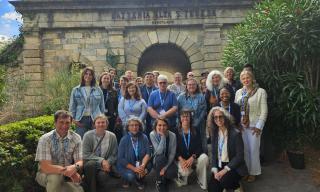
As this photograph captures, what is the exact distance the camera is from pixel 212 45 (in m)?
→ 13.0

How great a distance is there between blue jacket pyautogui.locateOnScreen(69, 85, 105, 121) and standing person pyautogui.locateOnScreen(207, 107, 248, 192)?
208 cm

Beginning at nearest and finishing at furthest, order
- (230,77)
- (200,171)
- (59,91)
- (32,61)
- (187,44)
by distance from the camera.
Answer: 1. (200,171)
2. (230,77)
3. (59,91)
4. (32,61)
5. (187,44)

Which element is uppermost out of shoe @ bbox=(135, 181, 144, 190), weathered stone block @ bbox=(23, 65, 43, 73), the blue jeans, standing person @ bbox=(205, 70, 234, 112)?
weathered stone block @ bbox=(23, 65, 43, 73)

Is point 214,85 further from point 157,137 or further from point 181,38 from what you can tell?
point 181,38

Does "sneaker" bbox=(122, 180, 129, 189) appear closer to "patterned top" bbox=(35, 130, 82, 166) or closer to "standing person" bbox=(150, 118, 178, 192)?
"standing person" bbox=(150, 118, 178, 192)

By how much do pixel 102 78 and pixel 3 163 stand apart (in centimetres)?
255

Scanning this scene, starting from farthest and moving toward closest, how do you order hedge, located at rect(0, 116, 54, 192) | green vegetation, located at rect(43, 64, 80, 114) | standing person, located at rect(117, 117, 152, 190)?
green vegetation, located at rect(43, 64, 80, 114), standing person, located at rect(117, 117, 152, 190), hedge, located at rect(0, 116, 54, 192)

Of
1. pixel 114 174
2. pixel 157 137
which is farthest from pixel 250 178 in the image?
pixel 114 174

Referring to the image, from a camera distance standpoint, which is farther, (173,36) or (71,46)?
(173,36)

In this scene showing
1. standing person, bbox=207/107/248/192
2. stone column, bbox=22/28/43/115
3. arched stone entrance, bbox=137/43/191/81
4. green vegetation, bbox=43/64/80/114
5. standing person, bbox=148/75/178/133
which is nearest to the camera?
standing person, bbox=207/107/248/192

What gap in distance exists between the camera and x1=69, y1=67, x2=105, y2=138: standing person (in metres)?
6.04

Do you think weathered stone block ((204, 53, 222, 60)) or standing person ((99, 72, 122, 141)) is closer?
standing person ((99, 72, 122, 141))

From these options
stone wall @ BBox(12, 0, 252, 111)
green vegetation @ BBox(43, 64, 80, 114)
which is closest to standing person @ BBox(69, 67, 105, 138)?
green vegetation @ BBox(43, 64, 80, 114)

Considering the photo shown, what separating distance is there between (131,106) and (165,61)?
36.4ft
